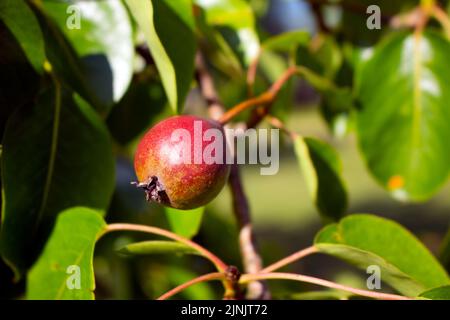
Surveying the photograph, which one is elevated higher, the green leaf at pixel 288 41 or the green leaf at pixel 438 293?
the green leaf at pixel 288 41

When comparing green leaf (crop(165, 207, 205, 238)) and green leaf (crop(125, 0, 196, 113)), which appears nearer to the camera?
green leaf (crop(125, 0, 196, 113))

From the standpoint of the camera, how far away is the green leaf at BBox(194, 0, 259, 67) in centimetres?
138

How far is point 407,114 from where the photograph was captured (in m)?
1.39

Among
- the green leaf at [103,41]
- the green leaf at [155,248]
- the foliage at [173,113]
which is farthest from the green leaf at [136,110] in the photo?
the green leaf at [155,248]

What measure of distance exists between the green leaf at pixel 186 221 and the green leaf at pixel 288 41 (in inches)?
16.4

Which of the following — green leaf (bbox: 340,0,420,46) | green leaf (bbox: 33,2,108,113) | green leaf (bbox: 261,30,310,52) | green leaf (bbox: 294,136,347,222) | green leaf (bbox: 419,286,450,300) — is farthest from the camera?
green leaf (bbox: 340,0,420,46)

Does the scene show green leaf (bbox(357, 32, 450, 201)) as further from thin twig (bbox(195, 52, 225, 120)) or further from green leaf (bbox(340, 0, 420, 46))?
thin twig (bbox(195, 52, 225, 120))

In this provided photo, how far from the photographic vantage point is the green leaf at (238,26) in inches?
54.2

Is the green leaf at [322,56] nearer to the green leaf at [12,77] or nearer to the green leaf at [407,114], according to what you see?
the green leaf at [407,114]

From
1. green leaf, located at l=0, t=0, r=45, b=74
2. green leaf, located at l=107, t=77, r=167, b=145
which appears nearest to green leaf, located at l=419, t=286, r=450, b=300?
green leaf, located at l=0, t=0, r=45, b=74

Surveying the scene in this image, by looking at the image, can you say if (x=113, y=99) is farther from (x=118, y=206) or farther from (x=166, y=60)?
(x=118, y=206)

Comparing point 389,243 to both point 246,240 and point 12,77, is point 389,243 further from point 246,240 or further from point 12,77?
point 12,77

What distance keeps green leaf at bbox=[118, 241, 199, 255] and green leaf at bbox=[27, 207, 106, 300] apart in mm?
82
